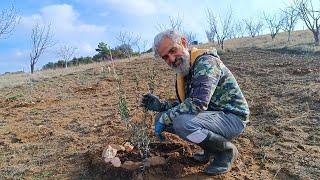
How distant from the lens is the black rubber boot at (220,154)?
9.83 ft

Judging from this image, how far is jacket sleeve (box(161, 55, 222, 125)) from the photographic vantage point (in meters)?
2.80

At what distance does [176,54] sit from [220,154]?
842mm

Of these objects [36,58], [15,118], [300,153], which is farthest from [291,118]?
[36,58]

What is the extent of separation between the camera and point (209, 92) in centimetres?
280

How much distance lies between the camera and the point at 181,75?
3064mm

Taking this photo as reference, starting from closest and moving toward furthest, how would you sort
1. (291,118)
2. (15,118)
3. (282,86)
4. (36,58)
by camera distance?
(291,118) < (15,118) < (282,86) < (36,58)

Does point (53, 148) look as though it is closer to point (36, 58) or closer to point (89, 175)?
point (89, 175)

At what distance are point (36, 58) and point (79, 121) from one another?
27.1 m

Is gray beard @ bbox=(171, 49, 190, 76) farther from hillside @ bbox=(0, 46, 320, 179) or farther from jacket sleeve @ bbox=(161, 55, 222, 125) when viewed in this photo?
hillside @ bbox=(0, 46, 320, 179)

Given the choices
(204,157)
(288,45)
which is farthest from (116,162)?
(288,45)

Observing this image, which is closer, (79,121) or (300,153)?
(300,153)

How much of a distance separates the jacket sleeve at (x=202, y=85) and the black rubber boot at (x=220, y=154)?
290mm

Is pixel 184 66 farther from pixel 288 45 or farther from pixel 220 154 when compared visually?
pixel 288 45

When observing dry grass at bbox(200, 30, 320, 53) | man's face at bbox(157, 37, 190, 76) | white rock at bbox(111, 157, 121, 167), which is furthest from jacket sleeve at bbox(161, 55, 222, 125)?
dry grass at bbox(200, 30, 320, 53)
